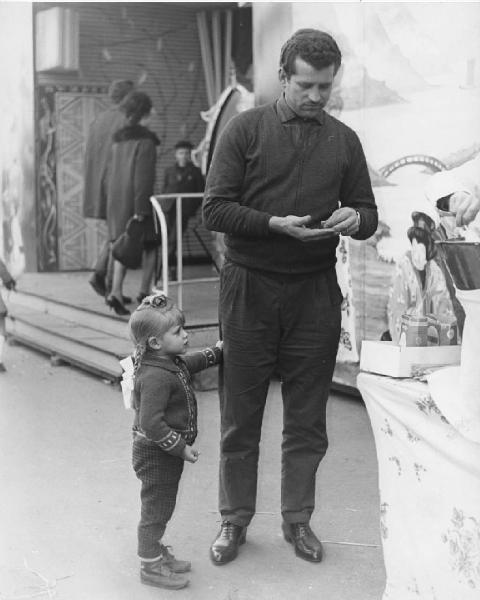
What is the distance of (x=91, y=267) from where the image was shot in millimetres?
12711

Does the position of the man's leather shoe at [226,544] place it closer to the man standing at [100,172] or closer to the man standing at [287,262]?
the man standing at [287,262]

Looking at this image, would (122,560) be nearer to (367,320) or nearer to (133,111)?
(367,320)

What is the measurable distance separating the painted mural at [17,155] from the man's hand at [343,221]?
9085 millimetres

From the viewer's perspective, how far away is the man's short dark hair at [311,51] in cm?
355

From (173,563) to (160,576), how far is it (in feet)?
0.33

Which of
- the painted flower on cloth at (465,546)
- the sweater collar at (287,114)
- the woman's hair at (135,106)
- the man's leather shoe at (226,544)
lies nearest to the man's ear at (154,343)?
the man's leather shoe at (226,544)

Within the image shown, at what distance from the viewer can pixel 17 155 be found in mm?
12414

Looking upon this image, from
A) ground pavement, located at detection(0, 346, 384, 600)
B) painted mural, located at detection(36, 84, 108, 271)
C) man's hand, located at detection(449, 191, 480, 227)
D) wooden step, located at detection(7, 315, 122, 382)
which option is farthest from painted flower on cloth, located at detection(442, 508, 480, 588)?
painted mural, located at detection(36, 84, 108, 271)

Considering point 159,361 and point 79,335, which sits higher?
point 159,361

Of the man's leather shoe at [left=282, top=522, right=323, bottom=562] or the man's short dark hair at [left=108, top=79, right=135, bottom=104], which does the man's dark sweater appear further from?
the man's short dark hair at [left=108, top=79, right=135, bottom=104]

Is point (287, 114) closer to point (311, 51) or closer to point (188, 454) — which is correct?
point (311, 51)

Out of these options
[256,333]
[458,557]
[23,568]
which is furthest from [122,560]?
[458,557]

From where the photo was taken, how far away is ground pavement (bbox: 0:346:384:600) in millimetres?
3684

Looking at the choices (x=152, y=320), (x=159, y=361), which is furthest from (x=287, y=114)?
(x=159, y=361)
